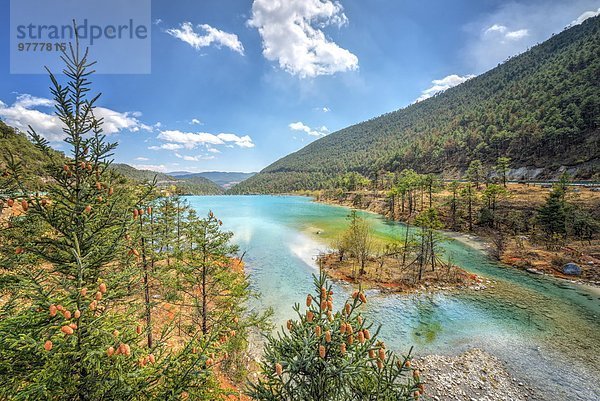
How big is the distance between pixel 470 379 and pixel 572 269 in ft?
69.9

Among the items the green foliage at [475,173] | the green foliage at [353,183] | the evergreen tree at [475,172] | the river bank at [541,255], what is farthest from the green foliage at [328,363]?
the green foliage at [353,183]

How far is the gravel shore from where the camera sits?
35.3 ft

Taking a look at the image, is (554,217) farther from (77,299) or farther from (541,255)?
(77,299)

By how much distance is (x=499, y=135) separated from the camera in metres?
86.5

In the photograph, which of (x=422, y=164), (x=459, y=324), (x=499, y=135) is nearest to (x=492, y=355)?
(x=459, y=324)

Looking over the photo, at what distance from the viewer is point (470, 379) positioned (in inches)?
460

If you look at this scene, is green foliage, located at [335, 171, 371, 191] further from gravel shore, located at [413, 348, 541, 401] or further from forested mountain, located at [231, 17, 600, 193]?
gravel shore, located at [413, 348, 541, 401]

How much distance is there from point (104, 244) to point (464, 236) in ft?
155

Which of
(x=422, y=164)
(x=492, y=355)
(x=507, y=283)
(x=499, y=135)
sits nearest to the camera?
(x=492, y=355)

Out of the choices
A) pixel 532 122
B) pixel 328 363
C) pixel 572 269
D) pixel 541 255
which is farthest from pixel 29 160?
pixel 532 122

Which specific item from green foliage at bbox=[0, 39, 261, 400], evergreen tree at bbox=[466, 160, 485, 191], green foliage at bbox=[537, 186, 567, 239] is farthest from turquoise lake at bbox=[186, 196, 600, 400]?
evergreen tree at bbox=[466, 160, 485, 191]

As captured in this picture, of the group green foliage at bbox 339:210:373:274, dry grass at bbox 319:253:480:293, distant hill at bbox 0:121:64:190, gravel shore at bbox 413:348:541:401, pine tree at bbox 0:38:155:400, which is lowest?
gravel shore at bbox 413:348:541:401

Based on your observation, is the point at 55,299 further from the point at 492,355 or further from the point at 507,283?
the point at 507,283

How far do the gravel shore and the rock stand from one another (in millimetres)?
18111
